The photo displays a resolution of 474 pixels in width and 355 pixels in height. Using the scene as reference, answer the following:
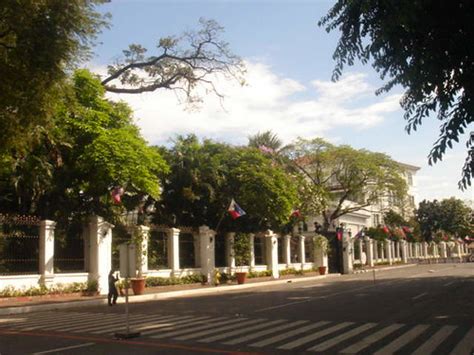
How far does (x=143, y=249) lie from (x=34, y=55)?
643 inches

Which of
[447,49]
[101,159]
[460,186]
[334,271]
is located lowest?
[334,271]

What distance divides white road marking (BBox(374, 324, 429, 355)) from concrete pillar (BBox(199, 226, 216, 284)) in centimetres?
2156

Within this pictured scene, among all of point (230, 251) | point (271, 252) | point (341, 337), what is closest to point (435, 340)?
point (341, 337)

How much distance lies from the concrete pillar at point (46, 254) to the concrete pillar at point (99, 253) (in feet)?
7.95

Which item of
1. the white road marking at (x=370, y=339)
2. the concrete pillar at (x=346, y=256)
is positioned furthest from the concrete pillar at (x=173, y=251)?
the concrete pillar at (x=346, y=256)

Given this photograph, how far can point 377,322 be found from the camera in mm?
13438

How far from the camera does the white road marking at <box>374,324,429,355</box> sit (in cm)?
962

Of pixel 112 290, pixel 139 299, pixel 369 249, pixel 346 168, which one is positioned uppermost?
pixel 346 168

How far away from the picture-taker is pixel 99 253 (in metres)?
25.6

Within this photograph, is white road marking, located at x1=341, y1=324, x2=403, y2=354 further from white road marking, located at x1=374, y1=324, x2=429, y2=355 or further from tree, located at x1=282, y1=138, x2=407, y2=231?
tree, located at x1=282, y1=138, x2=407, y2=231

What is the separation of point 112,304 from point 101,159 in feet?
21.2

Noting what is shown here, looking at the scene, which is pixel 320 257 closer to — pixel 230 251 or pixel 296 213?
pixel 296 213

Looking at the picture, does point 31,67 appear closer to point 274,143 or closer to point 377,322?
point 377,322

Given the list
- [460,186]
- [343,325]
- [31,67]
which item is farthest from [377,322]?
[31,67]
